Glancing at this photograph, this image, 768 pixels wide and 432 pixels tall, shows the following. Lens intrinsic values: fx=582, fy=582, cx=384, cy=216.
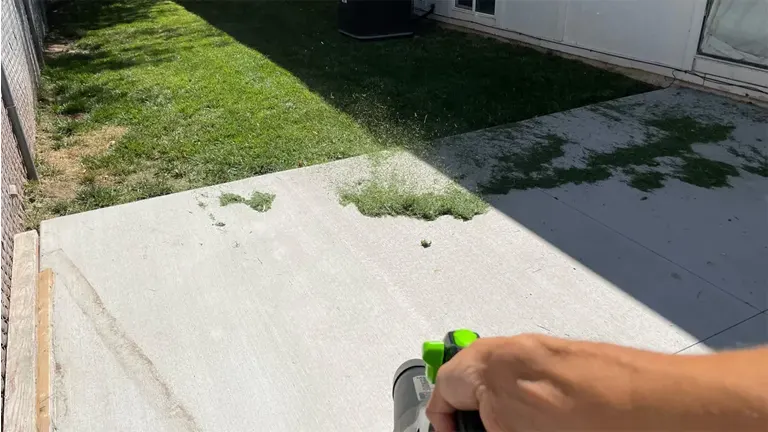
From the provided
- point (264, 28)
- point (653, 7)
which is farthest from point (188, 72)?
point (653, 7)

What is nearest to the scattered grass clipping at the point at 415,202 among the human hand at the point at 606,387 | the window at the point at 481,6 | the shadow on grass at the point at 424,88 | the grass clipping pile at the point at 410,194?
the grass clipping pile at the point at 410,194

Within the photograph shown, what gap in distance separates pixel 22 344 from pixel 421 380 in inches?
71.4

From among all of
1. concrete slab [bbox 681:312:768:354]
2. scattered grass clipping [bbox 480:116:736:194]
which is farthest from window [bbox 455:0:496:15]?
concrete slab [bbox 681:312:768:354]

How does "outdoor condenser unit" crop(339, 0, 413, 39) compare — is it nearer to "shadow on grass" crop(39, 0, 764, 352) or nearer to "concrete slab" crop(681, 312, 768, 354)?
"shadow on grass" crop(39, 0, 764, 352)

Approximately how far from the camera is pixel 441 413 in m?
1.10

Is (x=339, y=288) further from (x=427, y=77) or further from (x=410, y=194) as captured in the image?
(x=427, y=77)

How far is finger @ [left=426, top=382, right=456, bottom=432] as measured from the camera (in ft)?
3.56

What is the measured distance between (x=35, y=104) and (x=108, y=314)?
12.2 ft

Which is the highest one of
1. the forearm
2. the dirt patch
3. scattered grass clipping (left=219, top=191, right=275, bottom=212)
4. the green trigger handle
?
the forearm

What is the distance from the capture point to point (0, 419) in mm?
2166

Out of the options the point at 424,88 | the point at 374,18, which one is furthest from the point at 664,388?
the point at 374,18

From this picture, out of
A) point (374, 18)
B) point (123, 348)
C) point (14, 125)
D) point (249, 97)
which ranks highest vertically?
point (14, 125)

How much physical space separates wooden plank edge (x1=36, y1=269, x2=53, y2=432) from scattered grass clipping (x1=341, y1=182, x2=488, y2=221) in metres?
1.78

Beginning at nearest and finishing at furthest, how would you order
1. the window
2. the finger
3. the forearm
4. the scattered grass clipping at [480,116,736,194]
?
1. the forearm
2. the finger
3. the scattered grass clipping at [480,116,736,194]
4. the window
